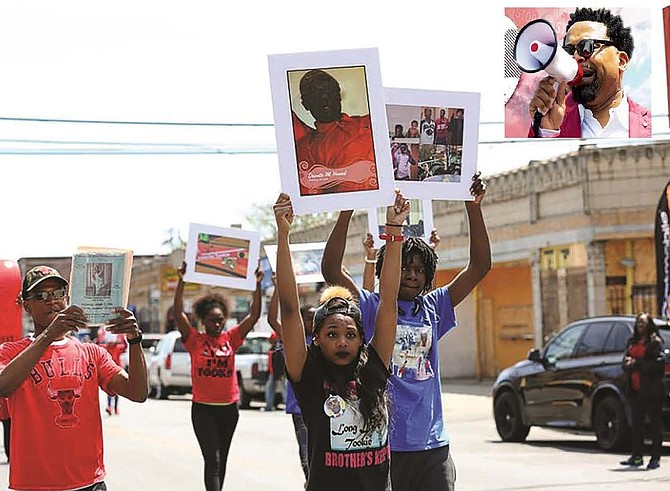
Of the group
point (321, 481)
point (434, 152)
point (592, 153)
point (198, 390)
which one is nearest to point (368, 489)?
point (321, 481)

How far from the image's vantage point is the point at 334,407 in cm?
523

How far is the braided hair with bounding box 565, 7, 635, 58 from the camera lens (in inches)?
417

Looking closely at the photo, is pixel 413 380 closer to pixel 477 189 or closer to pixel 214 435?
pixel 477 189

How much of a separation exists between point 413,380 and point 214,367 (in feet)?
15.2

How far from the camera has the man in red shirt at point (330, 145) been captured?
5461 mm

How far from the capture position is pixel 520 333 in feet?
104

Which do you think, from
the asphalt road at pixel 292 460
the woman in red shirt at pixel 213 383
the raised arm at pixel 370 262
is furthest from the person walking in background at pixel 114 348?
the raised arm at pixel 370 262

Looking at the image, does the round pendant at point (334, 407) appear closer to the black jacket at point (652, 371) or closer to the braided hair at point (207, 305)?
the braided hair at point (207, 305)

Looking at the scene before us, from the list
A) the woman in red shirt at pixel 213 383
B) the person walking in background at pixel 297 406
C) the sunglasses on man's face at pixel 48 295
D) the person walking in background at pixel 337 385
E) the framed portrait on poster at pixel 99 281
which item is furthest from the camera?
the woman in red shirt at pixel 213 383

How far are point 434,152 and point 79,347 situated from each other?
1.97 m

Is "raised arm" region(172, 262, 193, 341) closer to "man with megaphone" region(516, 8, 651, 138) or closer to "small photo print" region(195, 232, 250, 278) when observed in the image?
"small photo print" region(195, 232, 250, 278)

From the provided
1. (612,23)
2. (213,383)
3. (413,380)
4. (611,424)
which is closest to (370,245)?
(413,380)

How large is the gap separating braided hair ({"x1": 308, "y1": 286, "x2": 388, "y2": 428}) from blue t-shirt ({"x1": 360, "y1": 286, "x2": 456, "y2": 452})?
28.0 inches

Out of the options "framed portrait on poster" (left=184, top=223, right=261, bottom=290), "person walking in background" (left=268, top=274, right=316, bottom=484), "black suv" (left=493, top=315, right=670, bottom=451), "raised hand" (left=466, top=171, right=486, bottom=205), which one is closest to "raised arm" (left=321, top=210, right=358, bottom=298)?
"raised hand" (left=466, top=171, right=486, bottom=205)
